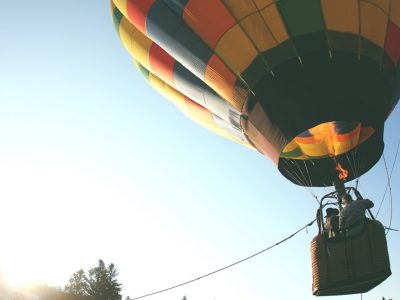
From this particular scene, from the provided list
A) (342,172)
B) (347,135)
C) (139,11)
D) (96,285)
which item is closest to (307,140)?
(347,135)

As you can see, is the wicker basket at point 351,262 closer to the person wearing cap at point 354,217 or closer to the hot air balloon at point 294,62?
the person wearing cap at point 354,217

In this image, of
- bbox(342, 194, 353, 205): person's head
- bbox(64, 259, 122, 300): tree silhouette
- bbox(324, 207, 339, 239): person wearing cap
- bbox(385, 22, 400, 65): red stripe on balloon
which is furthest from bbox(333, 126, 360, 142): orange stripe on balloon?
bbox(64, 259, 122, 300): tree silhouette

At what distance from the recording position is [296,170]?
21.5 ft

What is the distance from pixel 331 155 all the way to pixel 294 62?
1.90m

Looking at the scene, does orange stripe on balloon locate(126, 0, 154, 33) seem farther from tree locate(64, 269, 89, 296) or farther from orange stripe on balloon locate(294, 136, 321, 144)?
tree locate(64, 269, 89, 296)

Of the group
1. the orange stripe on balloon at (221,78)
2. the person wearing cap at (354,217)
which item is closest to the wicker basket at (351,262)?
the person wearing cap at (354,217)

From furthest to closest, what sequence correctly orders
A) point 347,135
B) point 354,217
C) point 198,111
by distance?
point 198,111 → point 347,135 → point 354,217

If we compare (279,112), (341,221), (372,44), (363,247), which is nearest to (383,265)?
(363,247)

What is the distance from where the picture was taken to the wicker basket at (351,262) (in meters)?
4.47

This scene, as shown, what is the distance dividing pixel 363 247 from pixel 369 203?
1.62 ft

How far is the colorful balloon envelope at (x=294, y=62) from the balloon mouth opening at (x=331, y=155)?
0.06 feet

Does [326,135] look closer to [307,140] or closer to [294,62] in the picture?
[307,140]

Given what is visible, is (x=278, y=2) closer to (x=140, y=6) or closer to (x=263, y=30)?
(x=263, y=30)

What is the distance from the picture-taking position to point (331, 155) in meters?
6.47
